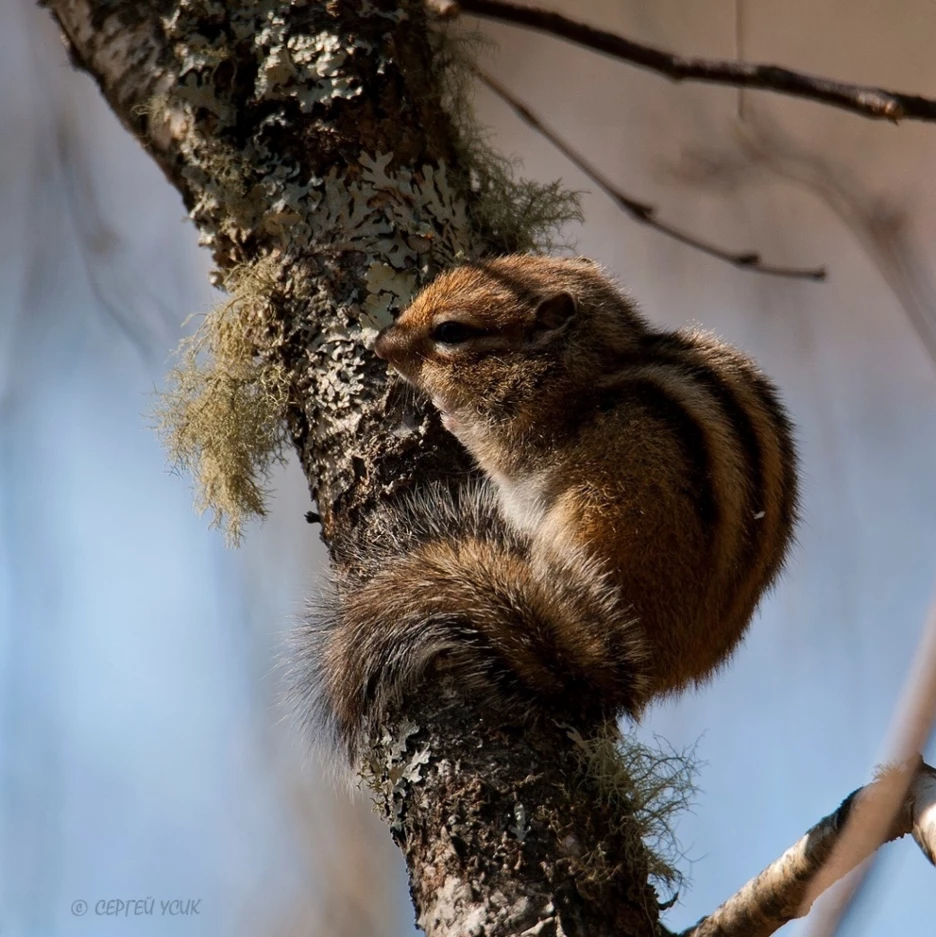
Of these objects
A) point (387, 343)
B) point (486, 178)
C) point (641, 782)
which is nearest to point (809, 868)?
point (641, 782)

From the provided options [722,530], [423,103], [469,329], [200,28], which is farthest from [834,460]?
[200,28]

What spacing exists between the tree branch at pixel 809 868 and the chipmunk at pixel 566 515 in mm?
539

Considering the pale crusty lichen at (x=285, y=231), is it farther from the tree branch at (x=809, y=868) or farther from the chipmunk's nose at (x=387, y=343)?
the tree branch at (x=809, y=868)

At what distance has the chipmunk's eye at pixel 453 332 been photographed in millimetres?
2975

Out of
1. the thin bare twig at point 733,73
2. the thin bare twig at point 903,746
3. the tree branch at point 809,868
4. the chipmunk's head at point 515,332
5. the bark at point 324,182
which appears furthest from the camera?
the chipmunk's head at point 515,332

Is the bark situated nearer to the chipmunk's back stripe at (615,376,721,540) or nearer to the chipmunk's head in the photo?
the chipmunk's head

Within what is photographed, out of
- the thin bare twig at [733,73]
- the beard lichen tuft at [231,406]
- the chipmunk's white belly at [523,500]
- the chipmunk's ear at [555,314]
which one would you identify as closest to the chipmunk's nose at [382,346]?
the beard lichen tuft at [231,406]

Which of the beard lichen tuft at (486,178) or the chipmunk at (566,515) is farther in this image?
the beard lichen tuft at (486,178)

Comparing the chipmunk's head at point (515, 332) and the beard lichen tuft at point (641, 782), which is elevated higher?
the chipmunk's head at point (515, 332)

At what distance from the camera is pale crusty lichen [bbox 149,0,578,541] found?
9.03ft

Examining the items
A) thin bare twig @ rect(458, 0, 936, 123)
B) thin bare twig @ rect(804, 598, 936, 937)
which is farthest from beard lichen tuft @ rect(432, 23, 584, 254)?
thin bare twig @ rect(804, 598, 936, 937)

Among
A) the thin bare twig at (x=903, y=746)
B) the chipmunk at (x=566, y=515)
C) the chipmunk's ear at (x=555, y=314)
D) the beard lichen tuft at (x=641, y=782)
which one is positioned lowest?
the thin bare twig at (x=903, y=746)

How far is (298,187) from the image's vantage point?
9.26ft

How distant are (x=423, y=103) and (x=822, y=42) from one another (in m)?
3.12
